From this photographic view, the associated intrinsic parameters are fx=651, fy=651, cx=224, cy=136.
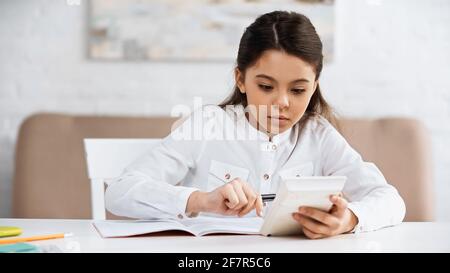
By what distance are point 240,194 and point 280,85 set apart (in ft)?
0.61

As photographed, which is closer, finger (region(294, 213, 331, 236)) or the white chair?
finger (region(294, 213, 331, 236))

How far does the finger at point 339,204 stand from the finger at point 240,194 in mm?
75

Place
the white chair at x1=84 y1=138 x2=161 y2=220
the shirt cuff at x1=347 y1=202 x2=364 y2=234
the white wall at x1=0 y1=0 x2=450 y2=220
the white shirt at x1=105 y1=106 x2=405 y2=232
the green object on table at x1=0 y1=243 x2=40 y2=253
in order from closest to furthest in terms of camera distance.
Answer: the green object on table at x1=0 y1=243 x2=40 y2=253, the shirt cuff at x1=347 y1=202 x2=364 y2=234, the white shirt at x1=105 y1=106 x2=405 y2=232, the white chair at x1=84 y1=138 x2=161 y2=220, the white wall at x1=0 y1=0 x2=450 y2=220

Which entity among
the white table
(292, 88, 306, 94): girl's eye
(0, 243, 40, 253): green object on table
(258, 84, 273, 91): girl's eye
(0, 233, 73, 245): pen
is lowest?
the white table

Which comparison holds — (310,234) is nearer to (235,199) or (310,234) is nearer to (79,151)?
(235,199)

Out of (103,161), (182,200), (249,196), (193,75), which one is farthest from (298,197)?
(193,75)

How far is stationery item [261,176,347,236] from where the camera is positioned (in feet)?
1.74

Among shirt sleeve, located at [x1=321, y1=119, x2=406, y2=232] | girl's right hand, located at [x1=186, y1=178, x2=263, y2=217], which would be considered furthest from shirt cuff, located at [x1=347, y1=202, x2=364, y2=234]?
girl's right hand, located at [x1=186, y1=178, x2=263, y2=217]

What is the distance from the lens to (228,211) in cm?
60

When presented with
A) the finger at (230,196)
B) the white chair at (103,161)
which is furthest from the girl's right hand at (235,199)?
the white chair at (103,161)

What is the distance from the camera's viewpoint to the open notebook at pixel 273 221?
537 millimetres

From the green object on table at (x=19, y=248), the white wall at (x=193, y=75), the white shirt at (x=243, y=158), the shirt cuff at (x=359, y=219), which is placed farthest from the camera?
the white wall at (x=193, y=75)

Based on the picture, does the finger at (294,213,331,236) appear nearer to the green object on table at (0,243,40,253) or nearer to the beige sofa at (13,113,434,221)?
the green object on table at (0,243,40,253)

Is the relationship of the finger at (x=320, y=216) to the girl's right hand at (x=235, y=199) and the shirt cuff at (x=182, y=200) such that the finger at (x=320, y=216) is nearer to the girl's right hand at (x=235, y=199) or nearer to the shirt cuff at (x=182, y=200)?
the girl's right hand at (x=235, y=199)
